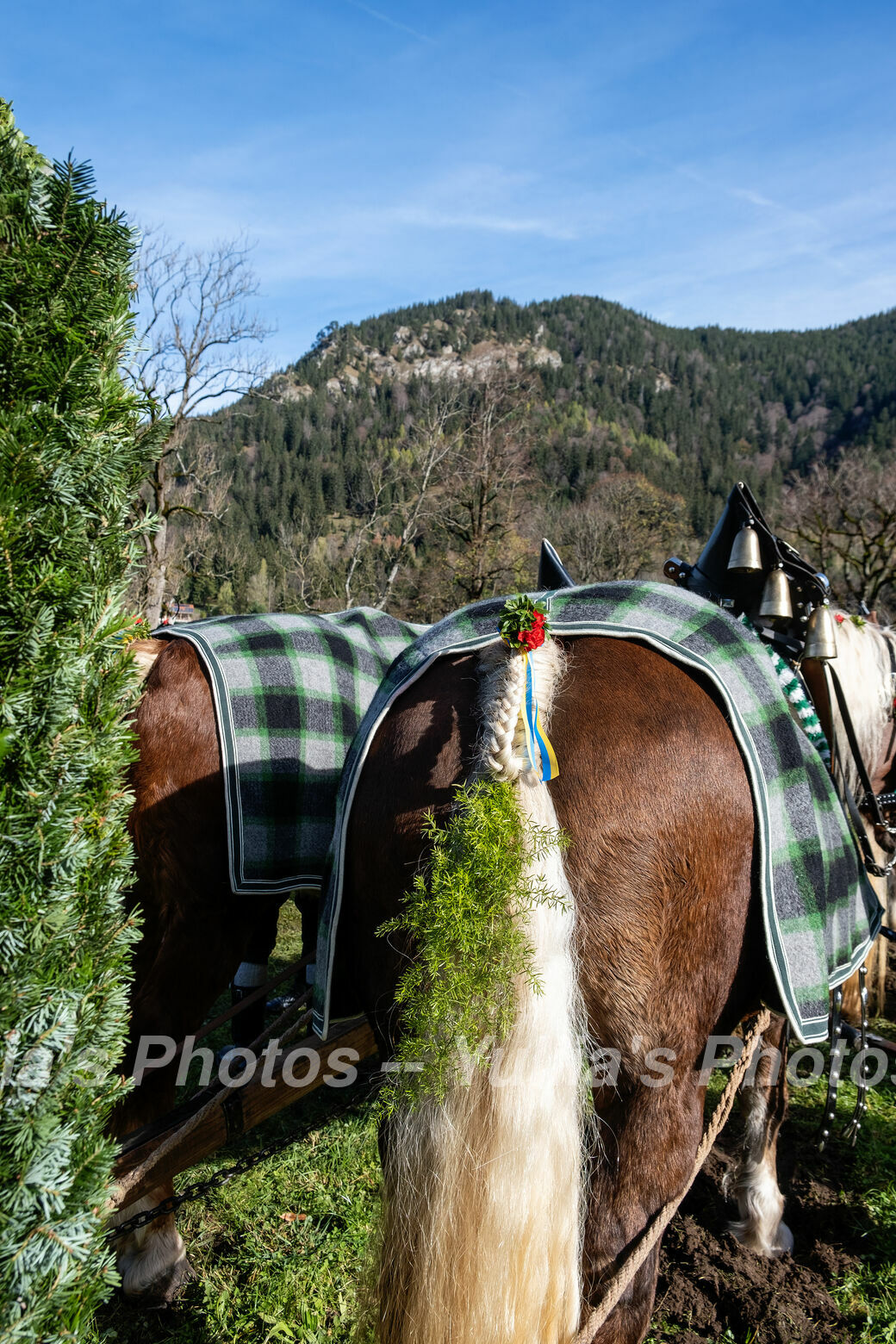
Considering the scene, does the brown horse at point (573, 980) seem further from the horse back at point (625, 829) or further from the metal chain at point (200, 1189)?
the metal chain at point (200, 1189)

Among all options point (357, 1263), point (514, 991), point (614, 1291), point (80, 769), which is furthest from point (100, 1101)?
point (357, 1263)

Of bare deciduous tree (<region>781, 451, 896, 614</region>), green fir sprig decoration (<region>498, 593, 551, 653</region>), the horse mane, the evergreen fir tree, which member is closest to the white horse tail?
green fir sprig decoration (<region>498, 593, 551, 653</region>)

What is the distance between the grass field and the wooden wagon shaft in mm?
165

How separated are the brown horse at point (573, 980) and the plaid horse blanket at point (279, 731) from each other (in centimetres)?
77

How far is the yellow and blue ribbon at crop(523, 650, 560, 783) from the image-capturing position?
1.29m

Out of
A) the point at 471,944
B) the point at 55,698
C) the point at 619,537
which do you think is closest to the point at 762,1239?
the point at 471,944

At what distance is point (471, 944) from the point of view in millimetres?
1199

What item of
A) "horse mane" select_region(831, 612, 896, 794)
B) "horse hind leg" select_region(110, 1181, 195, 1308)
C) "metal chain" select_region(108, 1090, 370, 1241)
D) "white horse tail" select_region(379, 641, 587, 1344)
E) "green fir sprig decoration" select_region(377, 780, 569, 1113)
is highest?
"horse mane" select_region(831, 612, 896, 794)

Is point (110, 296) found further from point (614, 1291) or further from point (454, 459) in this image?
point (454, 459)

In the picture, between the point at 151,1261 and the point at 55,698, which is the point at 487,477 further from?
the point at 55,698

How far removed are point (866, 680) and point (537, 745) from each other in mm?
1559

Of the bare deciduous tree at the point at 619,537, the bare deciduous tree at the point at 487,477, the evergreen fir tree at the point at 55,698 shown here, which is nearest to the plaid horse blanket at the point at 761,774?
the evergreen fir tree at the point at 55,698

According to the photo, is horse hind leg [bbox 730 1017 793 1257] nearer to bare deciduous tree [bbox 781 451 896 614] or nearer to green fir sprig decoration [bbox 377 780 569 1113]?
green fir sprig decoration [bbox 377 780 569 1113]

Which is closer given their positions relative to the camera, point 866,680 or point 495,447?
point 866,680
